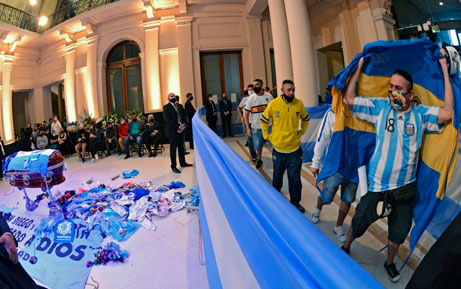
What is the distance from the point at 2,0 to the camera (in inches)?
576

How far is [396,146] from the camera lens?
6.33 feet

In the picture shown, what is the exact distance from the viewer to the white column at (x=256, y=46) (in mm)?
11742

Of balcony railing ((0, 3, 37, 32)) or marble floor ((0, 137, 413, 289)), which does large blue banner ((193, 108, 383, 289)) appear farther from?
balcony railing ((0, 3, 37, 32))

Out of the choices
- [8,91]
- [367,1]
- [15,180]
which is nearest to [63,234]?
[15,180]

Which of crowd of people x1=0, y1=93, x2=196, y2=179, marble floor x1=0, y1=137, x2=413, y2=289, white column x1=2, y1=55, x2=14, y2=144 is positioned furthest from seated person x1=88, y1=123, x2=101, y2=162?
white column x1=2, y1=55, x2=14, y2=144

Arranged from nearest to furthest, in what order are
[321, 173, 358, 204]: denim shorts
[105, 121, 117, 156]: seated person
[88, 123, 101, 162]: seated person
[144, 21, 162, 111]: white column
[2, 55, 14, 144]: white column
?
[321, 173, 358, 204]: denim shorts → [88, 123, 101, 162]: seated person → [105, 121, 117, 156]: seated person → [144, 21, 162, 111]: white column → [2, 55, 14, 144]: white column

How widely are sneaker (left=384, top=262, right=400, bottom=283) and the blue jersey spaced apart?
0.73 m

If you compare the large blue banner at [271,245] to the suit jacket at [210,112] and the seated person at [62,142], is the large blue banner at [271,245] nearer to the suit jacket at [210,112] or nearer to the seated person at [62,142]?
the suit jacket at [210,112]

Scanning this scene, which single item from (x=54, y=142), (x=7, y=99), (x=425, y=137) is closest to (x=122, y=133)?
(x=54, y=142)

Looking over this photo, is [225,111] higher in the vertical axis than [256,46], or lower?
lower

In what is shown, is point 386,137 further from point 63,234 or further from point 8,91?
point 8,91

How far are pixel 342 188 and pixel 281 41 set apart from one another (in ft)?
21.2

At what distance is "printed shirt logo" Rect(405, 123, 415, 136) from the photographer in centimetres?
187

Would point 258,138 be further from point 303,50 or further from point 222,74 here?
point 222,74
